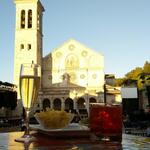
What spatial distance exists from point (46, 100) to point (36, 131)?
53384 millimetres

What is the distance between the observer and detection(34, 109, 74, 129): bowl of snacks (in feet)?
8.70

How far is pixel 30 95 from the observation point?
106 inches

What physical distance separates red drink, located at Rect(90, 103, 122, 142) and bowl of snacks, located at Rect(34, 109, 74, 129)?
0.65ft

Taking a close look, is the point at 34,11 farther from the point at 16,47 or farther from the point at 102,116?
the point at 102,116

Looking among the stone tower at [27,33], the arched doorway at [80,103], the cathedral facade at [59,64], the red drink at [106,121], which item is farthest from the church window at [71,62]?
the red drink at [106,121]

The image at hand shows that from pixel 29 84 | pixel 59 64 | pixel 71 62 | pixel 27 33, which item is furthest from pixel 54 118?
pixel 59 64

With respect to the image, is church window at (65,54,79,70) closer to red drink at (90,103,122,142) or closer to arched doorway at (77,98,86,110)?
arched doorway at (77,98,86,110)

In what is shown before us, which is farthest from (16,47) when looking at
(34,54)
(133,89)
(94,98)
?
(133,89)

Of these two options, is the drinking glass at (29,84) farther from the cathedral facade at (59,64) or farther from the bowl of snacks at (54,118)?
the cathedral facade at (59,64)

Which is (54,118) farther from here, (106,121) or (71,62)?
(71,62)

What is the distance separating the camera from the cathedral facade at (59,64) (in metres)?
55.3

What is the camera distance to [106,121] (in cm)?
251

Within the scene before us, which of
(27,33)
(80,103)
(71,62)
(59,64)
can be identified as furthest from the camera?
(59,64)

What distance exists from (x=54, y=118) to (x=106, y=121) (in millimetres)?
370
